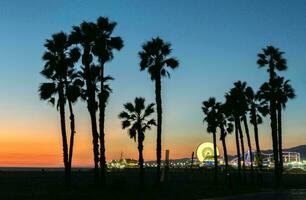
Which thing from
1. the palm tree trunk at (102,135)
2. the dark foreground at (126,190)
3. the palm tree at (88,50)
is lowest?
the dark foreground at (126,190)

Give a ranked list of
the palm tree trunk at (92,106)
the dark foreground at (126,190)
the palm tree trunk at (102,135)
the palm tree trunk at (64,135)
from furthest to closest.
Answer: the palm tree trunk at (64,135) → the palm tree trunk at (92,106) → the palm tree trunk at (102,135) → the dark foreground at (126,190)

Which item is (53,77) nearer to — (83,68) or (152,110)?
(83,68)

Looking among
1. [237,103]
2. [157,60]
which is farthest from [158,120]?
[237,103]

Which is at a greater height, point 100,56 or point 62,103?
point 100,56

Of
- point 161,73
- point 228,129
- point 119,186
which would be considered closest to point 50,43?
point 161,73

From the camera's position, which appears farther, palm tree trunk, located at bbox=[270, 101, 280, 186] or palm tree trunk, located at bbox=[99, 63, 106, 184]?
palm tree trunk, located at bbox=[270, 101, 280, 186]

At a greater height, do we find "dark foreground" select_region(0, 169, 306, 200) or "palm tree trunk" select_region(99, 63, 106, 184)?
"palm tree trunk" select_region(99, 63, 106, 184)

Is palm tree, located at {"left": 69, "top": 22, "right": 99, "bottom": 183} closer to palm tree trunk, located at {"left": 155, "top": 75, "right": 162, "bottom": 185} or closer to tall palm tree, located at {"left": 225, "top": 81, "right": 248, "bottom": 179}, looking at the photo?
palm tree trunk, located at {"left": 155, "top": 75, "right": 162, "bottom": 185}

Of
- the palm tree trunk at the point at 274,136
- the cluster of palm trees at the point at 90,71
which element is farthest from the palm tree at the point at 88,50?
the palm tree trunk at the point at 274,136

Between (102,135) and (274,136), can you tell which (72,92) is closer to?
(102,135)

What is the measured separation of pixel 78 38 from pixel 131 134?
12.0 meters

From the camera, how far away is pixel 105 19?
47.7 m

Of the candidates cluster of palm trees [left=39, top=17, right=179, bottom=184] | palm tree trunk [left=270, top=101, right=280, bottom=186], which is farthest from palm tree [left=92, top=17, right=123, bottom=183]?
palm tree trunk [left=270, top=101, right=280, bottom=186]

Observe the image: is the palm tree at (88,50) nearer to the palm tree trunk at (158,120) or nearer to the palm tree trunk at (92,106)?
the palm tree trunk at (92,106)
